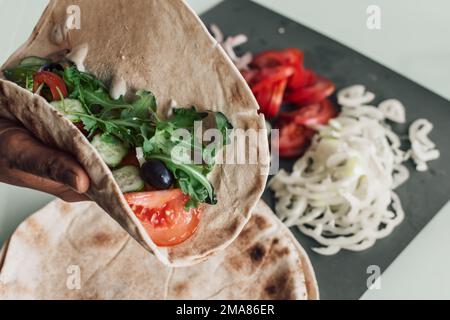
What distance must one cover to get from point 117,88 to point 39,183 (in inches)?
22.6

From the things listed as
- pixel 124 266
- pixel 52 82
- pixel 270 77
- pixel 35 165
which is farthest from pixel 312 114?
pixel 35 165

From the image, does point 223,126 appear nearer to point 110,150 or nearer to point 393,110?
point 110,150

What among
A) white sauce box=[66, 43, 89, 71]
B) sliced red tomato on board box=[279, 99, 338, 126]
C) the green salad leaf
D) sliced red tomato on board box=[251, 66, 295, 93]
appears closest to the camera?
the green salad leaf

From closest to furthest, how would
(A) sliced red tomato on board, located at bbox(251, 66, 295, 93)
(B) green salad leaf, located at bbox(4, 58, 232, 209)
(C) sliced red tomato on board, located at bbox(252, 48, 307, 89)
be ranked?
(B) green salad leaf, located at bbox(4, 58, 232, 209)
(A) sliced red tomato on board, located at bbox(251, 66, 295, 93)
(C) sliced red tomato on board, located at bbox(252, 48, 307, 89)

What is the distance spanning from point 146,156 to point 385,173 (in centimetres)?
246

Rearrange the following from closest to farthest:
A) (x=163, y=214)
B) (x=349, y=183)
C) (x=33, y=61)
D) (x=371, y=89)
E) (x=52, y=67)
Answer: (x=163, y=214), (x=52, y=67), (x=33, y=61), (x=349, y=183), (x=371, y=89)

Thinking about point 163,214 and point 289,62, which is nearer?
point 163,214

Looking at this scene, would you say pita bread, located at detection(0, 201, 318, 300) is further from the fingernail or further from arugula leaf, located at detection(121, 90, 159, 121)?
the fingernail

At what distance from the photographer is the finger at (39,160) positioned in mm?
2420

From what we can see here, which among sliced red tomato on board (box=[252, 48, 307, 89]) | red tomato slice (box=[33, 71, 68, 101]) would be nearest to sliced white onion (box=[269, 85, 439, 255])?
sliced red tomato on board (box=[252, 48, 307, 89])

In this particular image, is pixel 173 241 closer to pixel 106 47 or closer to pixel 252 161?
pixel 252 161

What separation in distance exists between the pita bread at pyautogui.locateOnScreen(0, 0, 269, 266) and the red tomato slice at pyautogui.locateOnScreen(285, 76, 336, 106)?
87.3 inches

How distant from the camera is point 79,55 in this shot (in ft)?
10.2

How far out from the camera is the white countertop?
170 inches
